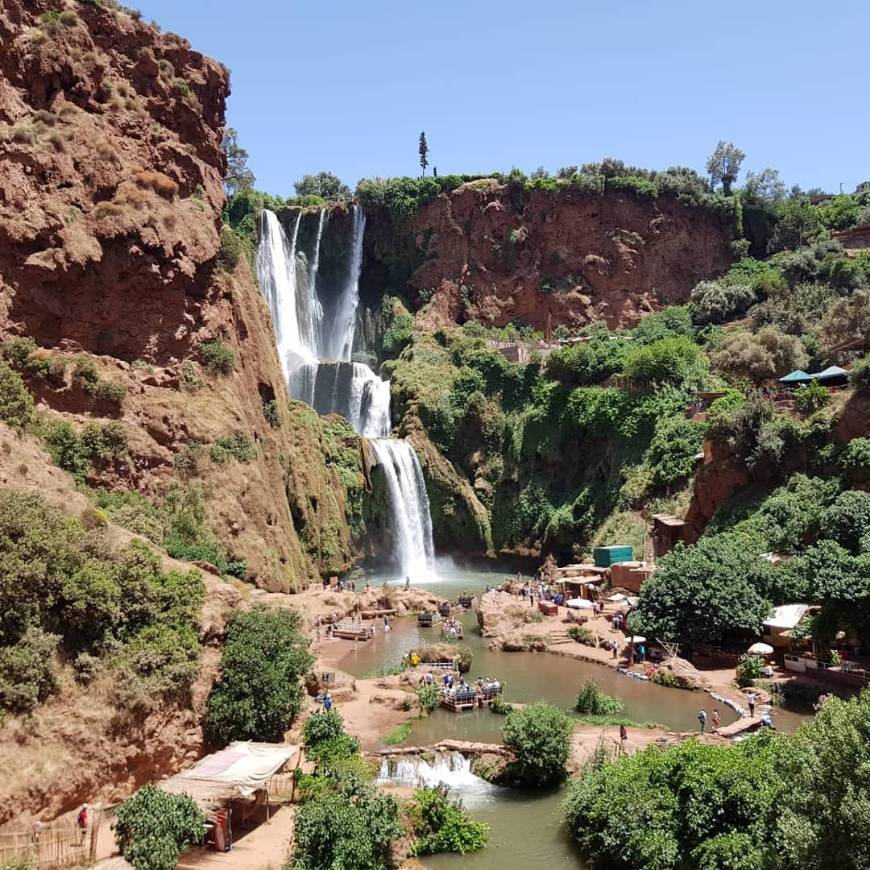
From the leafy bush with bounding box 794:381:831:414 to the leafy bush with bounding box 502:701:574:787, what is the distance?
86.9 feet

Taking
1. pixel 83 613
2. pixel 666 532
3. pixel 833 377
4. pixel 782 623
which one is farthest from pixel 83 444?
pixel 833 377

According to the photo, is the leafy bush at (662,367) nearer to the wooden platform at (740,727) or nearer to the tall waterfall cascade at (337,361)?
the tall waterfall cascade at (337,361)

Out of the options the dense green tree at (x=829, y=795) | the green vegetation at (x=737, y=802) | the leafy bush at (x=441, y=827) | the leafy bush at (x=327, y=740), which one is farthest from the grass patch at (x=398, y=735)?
the dense green tree at (x=829, y=795)

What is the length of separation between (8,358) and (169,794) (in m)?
20.6

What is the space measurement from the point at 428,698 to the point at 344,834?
37.9 feet

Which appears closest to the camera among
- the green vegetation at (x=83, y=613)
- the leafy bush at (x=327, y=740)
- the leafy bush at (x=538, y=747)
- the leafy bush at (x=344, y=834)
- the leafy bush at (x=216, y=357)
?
the leafy bush at (x=344, y=834)

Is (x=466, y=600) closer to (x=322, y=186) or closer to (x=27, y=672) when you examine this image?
(x=27, y=672)

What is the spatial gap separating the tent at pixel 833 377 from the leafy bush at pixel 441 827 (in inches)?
1277

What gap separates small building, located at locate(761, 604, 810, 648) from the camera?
28.5m

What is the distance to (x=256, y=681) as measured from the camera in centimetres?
2088

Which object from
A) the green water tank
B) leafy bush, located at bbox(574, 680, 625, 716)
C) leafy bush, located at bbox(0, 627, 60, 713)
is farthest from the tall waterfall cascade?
leafy bush, located at bbox(0, 627, 60, 713)

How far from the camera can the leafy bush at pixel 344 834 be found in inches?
597

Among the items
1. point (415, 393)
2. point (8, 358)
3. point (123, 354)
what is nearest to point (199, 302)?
point (123, 354)

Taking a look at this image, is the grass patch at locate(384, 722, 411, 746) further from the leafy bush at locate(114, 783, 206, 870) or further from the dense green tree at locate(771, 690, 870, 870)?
the dense green tree at locate(771, 690, 870, 870)
